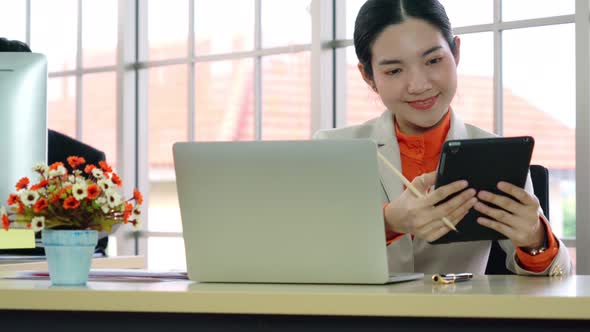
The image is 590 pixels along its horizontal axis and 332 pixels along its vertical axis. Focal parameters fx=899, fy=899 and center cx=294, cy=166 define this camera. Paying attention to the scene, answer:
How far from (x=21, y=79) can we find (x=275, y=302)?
3.26ft

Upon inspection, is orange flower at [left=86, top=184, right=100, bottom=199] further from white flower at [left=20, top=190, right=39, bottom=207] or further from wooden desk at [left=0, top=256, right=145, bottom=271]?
wooden desk at [left=0, top=256, right=145, bottom=271]

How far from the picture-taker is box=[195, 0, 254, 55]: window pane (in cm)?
550

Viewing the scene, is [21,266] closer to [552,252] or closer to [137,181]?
Result: [552,252]

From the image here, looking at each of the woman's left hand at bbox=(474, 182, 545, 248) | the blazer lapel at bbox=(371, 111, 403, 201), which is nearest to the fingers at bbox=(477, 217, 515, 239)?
the woman's left hand at bbox=(474, 182, 545, 248)

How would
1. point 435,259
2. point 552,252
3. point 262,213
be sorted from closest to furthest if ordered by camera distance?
point 262,213 → point 552,252 → point 435,259

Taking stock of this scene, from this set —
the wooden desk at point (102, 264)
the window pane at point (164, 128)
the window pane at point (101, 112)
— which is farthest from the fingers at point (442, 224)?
the window pane at point (101, 112)

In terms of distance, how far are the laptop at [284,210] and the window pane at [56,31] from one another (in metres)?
4.94

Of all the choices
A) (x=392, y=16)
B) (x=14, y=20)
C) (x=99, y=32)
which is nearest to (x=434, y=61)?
(x=392, y=16)

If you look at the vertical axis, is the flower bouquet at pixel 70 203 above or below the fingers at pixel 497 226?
above

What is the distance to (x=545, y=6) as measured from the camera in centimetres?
431

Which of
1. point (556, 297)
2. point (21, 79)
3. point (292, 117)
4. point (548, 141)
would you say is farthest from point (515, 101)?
point (556, 297)

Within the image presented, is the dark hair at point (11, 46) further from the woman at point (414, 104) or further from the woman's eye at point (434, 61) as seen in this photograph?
the woman's eye at point (434, 61)

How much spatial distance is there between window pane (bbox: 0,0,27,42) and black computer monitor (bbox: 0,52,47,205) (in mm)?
4714

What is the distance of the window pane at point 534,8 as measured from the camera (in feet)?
13.9
